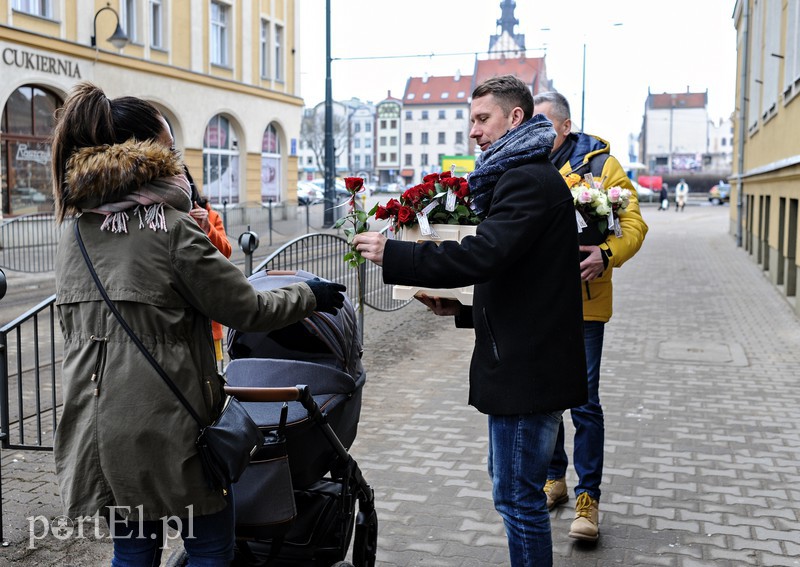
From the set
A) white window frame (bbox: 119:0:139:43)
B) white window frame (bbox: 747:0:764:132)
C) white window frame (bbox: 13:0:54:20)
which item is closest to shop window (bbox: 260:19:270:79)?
white window frame (bbox: 119:0:139:43)

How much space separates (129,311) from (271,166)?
33461mm

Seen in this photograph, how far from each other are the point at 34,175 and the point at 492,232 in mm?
22058

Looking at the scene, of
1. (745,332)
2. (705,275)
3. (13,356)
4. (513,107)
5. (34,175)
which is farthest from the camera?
(34,175)

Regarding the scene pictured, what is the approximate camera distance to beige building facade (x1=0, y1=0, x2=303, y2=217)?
21781mm

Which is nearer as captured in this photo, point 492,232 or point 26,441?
point 492,232

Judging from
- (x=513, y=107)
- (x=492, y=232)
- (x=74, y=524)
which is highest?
(x=513, y=107)

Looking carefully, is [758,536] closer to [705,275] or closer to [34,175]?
[705,275]

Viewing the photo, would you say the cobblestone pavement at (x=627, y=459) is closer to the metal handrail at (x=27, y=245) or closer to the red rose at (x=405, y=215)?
the red rose at (x=405, y=215)

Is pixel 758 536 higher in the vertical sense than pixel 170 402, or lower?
lower

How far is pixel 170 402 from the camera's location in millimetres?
2504

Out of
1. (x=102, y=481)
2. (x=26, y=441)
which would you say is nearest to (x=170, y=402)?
(x=102, y=481)

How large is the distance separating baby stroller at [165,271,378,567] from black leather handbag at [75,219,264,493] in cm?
29

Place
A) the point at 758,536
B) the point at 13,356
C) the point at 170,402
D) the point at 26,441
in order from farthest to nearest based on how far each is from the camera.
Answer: the point at 13,356 < the point at 26,441 < the point at 758,536 < the point at 170,402

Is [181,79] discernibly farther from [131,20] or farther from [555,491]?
[555,491]
